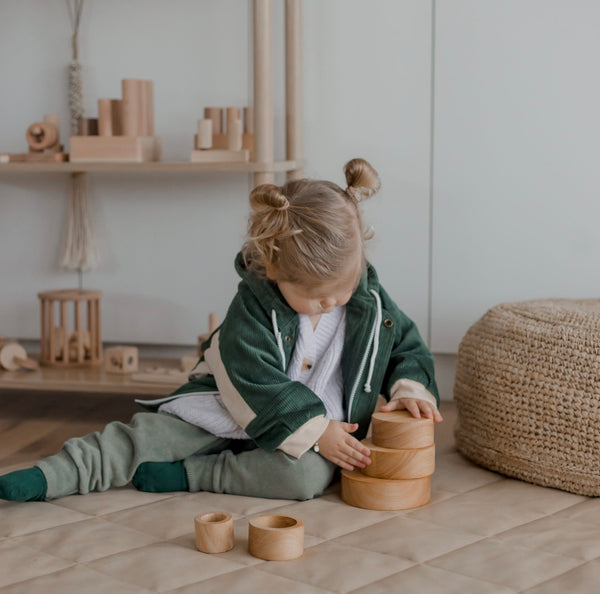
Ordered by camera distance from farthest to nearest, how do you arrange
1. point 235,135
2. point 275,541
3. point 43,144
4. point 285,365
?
point 43,144
point 235,135
point 285,365
point 275,541

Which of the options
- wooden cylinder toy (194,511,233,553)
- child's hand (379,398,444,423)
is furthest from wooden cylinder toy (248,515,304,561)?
child's hand (379,398,444,423)

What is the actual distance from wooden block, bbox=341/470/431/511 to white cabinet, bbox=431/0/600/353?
71 cm

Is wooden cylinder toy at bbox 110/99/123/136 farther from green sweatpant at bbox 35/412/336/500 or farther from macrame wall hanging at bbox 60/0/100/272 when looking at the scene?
green sweatpant at bbox 35/412/336/500

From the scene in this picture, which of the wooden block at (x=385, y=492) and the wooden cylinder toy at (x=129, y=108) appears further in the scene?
the wooden cylinder toy at (x=129, y=108)

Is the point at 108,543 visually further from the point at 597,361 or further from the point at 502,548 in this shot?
the point at 597,361

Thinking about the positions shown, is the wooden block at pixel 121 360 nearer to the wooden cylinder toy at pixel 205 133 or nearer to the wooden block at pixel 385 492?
the wooden cylinder toy at pixel 205 133

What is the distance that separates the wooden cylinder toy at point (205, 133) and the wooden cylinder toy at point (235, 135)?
0.04 meters

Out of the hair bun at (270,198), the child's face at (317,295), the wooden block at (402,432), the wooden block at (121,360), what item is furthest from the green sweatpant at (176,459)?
the wooden block at (121,360)

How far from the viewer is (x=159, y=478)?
137cm

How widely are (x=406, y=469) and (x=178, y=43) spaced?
1.12 metres

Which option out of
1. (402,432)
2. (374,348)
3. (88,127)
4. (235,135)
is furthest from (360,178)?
(88,127)

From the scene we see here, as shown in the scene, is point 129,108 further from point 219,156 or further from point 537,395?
point 537,395

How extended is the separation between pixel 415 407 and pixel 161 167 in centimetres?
73

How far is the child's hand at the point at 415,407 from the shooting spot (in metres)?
1.36
